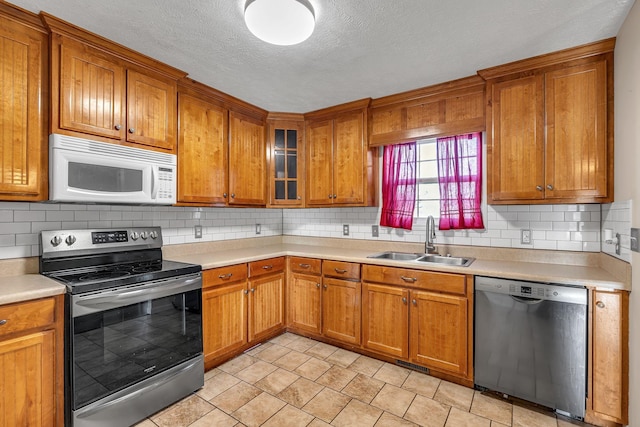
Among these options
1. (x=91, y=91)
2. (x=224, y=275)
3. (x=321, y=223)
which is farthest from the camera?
(x=321, y=223)

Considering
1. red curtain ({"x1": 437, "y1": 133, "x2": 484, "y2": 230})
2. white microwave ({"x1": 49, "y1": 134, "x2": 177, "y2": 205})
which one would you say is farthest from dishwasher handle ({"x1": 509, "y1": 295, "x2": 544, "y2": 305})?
white microwave ({"x1": 49, "y1": 134, "x2": 177, "y2": 205})

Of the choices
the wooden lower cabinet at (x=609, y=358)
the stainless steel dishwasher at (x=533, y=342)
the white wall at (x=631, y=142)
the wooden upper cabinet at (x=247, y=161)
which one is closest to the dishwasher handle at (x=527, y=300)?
the stainless steel dishwasher at (x=533, y=342)

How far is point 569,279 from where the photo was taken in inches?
78.6

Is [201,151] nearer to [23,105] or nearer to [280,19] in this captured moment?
[23,105]

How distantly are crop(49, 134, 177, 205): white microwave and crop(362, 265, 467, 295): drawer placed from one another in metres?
1.76

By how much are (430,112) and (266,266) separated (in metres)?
2.08

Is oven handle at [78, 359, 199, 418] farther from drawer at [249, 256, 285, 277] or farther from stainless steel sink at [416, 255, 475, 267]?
stainless steel sink at [416, 255, 475, 267]

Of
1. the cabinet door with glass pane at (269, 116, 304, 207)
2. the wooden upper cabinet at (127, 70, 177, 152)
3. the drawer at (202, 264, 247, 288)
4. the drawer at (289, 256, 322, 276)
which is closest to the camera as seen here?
the wooden upper cabinet at (127, 70, 177, 152)

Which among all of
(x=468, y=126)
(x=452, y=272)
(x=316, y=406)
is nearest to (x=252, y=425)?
(x=316, y=406)

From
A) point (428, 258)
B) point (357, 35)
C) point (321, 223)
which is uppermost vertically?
point (357, 35)

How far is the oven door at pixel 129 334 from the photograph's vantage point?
179 centimetres

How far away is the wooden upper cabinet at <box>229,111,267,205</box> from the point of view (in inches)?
124

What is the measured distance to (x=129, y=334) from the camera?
1992mm

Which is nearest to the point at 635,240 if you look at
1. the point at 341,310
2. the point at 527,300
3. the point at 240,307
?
the point at 527,300
